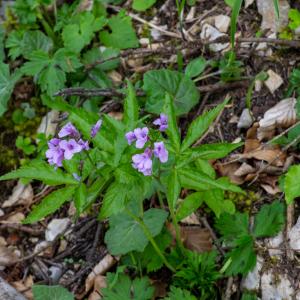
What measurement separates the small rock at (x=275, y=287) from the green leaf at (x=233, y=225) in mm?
239

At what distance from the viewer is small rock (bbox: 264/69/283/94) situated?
307 centimetres

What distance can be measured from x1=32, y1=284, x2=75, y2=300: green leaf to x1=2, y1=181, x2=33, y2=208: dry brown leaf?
0.83 metres

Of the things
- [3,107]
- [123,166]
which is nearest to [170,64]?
[3,107]

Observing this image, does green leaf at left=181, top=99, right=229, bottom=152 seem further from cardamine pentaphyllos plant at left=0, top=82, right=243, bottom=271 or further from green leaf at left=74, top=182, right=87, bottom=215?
green leaf at left=74, top=182, right=87, bottom=215

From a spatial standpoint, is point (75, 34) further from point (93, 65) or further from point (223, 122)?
point (223, 122)

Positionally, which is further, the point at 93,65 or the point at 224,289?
the point at 93,65

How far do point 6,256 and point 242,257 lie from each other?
4.63 feet

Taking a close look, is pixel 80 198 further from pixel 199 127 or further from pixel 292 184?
pixel 292 184

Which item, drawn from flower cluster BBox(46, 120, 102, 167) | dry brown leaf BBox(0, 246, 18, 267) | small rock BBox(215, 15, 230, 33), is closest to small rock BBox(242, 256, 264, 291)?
flower cluster BBox(46, 120, 102, 167)

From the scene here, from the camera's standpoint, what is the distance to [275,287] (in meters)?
2.47

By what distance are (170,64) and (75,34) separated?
2.17 ft

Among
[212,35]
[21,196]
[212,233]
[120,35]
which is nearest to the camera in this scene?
[212,233]

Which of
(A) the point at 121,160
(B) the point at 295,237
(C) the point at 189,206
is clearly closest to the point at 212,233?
(C) the point at 189,206

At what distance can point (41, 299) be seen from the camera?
8.25 ft
